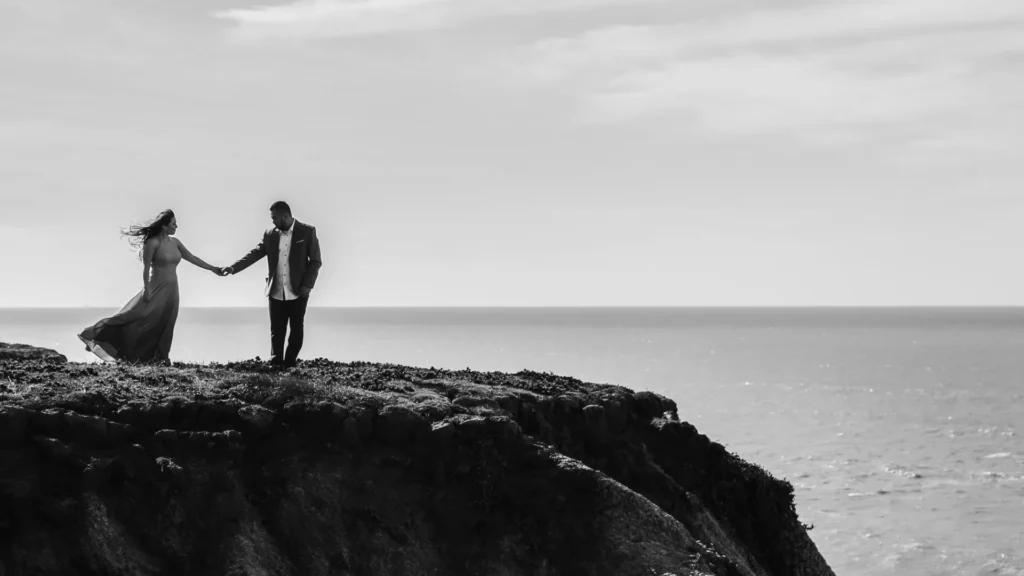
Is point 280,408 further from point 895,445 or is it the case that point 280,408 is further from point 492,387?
point 895,445

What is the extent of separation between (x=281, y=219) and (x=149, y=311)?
2.78m

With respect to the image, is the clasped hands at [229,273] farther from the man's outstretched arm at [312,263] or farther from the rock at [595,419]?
the rock at [595,419]

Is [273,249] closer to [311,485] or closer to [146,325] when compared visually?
[146,325]

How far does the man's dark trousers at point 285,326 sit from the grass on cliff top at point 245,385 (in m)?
0.33

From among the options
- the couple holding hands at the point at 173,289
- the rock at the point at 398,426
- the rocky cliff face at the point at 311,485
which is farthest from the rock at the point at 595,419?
the couple holding hands at the point at 173,289

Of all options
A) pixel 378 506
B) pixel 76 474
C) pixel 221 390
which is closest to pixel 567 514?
pixel 378 506

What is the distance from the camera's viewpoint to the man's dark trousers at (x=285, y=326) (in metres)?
17.7

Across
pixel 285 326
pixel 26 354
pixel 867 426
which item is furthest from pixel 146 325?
pixel 867 426

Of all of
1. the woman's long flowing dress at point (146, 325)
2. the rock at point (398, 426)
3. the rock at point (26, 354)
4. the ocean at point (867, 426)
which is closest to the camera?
the rock at point (398, 426)

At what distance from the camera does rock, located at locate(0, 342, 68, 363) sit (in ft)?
58.0

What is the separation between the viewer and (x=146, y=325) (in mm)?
18828

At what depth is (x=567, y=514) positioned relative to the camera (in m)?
13.7

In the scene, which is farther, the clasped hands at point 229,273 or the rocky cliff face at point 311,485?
the clasped hands at point 229,273

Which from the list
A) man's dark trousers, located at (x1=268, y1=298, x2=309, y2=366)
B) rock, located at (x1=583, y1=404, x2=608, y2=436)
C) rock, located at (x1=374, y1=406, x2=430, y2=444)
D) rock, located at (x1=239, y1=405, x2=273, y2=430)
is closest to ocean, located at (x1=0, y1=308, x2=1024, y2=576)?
rock, located at (x1=583, y1=404, x2=608, y2=436)
